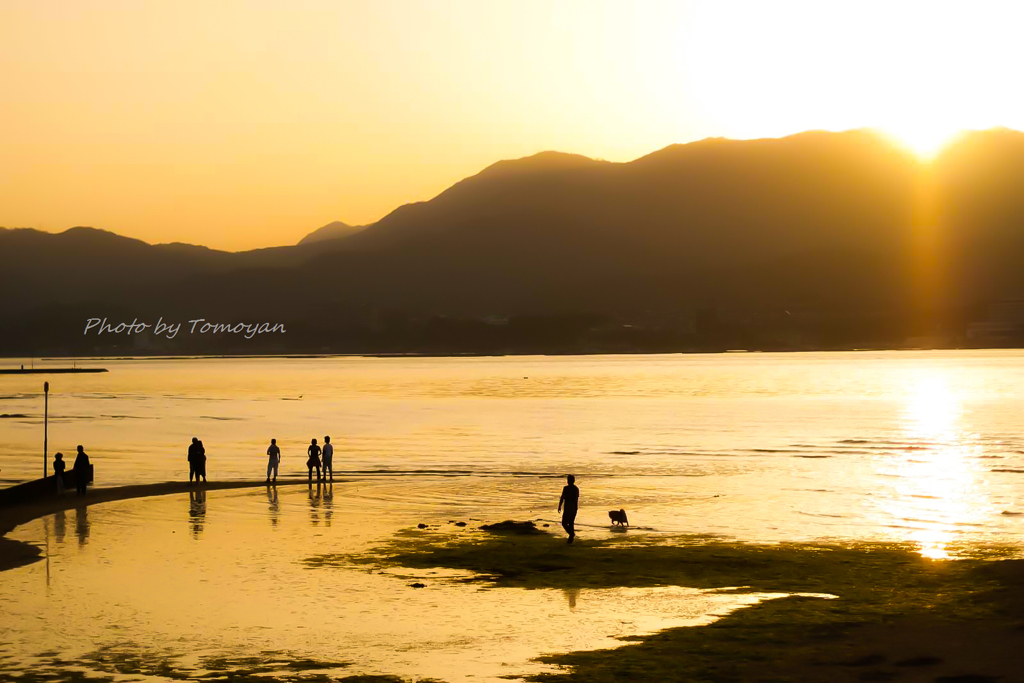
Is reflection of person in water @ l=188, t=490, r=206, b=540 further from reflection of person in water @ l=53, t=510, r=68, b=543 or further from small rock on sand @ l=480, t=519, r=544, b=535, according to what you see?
small rock on sand @ l=480, t=519, r=544, b=535

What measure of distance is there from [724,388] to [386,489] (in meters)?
150

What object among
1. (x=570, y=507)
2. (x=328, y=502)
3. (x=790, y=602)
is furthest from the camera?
(x=328, y=502)

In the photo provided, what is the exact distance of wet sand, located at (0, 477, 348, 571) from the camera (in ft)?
102

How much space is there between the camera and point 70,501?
4338cm

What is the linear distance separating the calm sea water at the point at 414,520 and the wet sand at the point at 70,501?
2.90 ft

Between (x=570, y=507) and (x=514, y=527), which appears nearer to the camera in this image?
(x=570, y=507)

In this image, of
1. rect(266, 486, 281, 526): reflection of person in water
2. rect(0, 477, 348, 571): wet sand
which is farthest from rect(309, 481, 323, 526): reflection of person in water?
rect(0, 477, 348, 571): wet sand

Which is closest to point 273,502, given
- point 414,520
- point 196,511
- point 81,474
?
point 196,511

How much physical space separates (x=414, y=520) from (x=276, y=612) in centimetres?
1479

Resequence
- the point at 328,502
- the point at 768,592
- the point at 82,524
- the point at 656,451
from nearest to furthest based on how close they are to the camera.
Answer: the point at 768,592 < the point at 82,524 < the point at 328,502 < the point at 656,451

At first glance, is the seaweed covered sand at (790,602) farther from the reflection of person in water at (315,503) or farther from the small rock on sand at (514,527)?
the reflection of person in water at (315,503)

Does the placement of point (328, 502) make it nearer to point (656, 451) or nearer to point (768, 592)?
point (768, 592)

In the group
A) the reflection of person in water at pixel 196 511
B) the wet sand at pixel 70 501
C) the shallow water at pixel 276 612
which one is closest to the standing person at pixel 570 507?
the shallow water at pixel 276 612

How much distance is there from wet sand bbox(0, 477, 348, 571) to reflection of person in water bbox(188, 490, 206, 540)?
1.17 metres
